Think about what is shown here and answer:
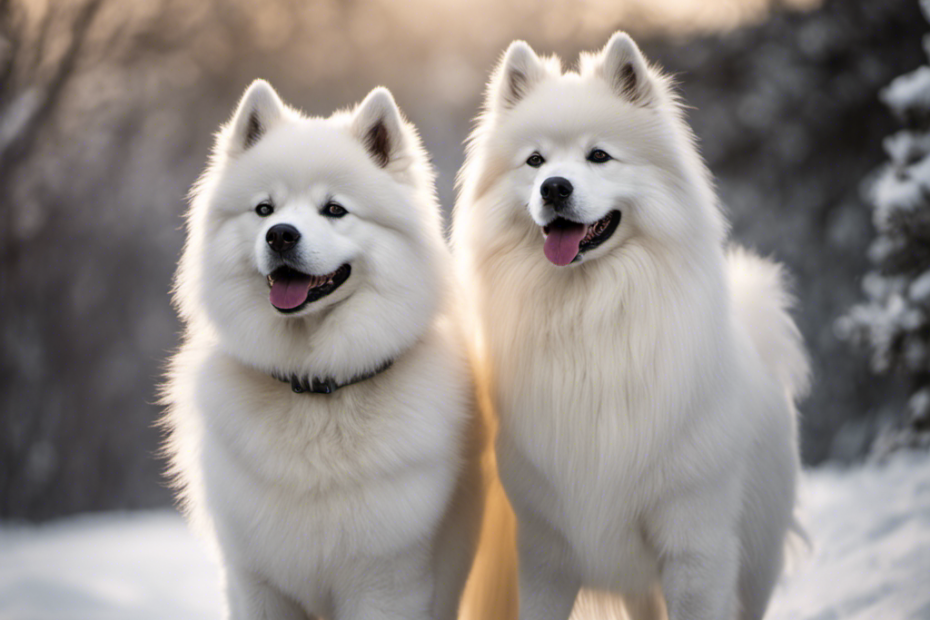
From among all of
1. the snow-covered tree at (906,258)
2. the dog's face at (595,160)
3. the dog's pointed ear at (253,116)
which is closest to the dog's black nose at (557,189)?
the dog's face at (595,160)

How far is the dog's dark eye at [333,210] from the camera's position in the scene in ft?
7.95

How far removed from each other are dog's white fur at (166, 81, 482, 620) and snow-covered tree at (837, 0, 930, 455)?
133 inches

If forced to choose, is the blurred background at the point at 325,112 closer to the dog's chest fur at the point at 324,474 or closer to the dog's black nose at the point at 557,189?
the dog's chest fur at the point at 324,474

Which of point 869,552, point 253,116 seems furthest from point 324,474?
point 869,552

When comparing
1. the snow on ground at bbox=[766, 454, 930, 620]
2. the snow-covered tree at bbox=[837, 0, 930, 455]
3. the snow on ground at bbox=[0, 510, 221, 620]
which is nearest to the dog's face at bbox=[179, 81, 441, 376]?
the snow on ground at bbox=[0, 510, 221, 620]

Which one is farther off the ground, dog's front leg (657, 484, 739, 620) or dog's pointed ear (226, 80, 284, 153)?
dog's pointed ear (226, 80, 284, 153)

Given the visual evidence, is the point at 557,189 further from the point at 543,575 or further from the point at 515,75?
the point at 543,575

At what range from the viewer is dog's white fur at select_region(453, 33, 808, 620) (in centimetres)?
241

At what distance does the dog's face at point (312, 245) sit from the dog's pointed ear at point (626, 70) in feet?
2.59

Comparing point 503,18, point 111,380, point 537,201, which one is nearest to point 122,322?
point 111,380

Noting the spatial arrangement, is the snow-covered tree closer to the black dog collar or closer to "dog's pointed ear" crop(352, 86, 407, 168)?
"dog's pointed ear" crop(352, 86, 407, 168)

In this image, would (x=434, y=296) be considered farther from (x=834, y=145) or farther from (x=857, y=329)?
(x=834, y=145)

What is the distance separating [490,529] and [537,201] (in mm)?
1460

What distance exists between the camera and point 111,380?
33.7 feet
